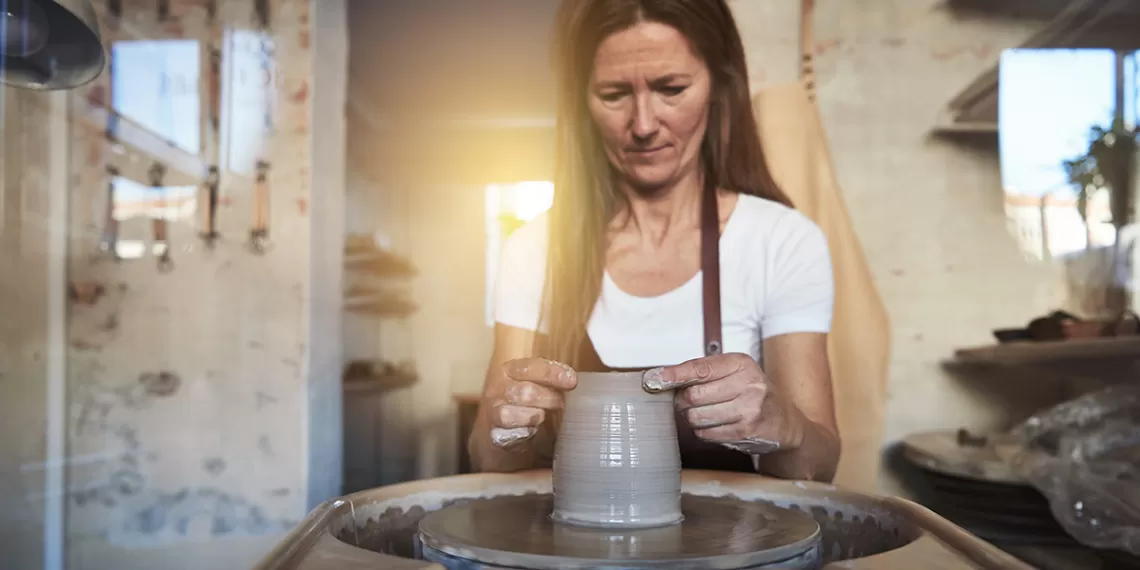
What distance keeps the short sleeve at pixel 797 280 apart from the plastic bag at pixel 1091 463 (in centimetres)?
35

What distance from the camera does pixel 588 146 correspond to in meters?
1.10

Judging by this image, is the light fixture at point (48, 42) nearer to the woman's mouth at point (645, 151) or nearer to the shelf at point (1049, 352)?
the woman's mouth at point (645, 151)

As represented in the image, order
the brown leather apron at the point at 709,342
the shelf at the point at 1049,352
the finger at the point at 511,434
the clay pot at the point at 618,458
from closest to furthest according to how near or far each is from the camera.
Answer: the clay pot at the point at 618,458, the finger at the point at 511,434, the brown leather apron at the point at 709,342, the shelf at the point at 1049,352

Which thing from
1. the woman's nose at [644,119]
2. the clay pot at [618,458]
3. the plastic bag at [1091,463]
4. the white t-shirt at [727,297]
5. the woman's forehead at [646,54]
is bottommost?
Result: the plastic bag at [1091,463]

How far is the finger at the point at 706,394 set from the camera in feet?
2.29

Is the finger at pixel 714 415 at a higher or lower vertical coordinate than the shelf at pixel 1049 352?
A: lower

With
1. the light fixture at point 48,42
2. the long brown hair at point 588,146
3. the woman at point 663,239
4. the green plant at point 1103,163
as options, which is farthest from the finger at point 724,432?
the light fixture at point 48,42

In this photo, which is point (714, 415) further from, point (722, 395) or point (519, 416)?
point (519, 416)

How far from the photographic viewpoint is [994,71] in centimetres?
Result: 123

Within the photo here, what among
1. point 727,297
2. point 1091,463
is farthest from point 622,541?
point 1091,463

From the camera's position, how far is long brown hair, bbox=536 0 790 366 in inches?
42.6

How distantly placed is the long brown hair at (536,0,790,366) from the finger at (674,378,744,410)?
0.38 m

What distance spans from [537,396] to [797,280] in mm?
516

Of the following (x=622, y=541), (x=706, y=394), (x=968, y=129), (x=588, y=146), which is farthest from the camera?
(x=968, y=129)
